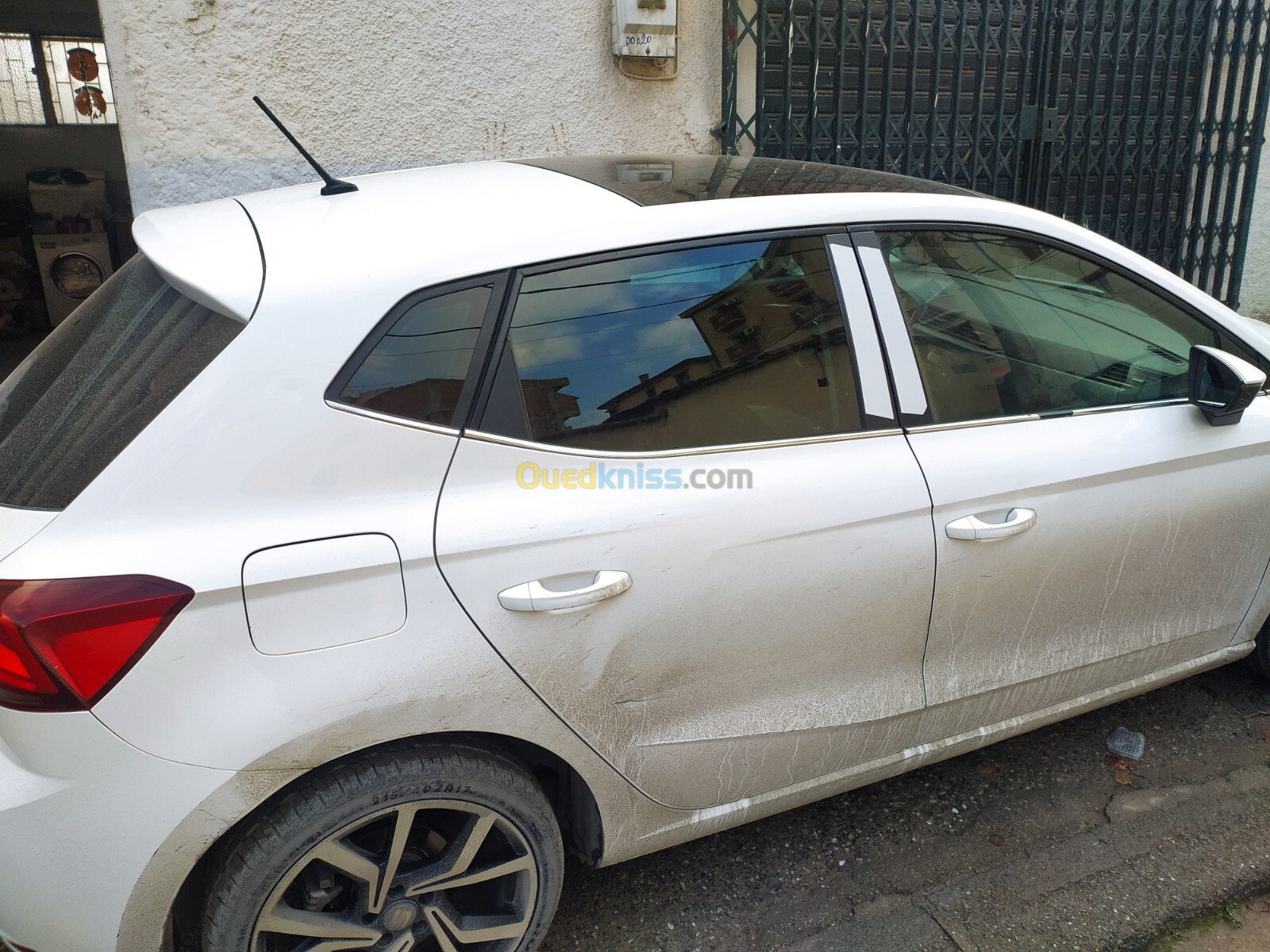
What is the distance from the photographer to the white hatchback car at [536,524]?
161 cm

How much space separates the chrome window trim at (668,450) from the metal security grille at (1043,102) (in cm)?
366

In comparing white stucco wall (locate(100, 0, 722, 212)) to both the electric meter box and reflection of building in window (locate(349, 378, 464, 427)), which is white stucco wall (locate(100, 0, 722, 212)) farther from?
reflection of building in window (locate(349, 378, 464, 427))

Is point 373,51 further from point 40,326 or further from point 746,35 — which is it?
point 40,326

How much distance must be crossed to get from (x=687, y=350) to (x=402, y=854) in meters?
1.19

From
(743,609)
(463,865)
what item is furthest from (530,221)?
(463,865)

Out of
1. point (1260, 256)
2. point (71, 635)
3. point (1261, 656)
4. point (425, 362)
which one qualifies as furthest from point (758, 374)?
point (1260, 256)

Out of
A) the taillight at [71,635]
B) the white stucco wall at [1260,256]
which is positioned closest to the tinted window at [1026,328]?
the taillight at [71,635]

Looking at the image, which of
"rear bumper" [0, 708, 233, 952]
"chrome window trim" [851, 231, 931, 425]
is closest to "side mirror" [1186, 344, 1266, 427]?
"chrome window trim" [851, 231, 931, 425]

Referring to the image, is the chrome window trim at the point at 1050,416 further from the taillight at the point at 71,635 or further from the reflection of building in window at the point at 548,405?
the taillight at the point at 71,635

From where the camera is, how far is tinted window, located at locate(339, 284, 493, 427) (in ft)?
5.73

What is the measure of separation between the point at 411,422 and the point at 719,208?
32.8 inches

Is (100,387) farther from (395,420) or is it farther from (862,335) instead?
(862,335)

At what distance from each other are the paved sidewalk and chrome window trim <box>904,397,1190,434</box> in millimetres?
1114

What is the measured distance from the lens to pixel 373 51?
4.54 meters
